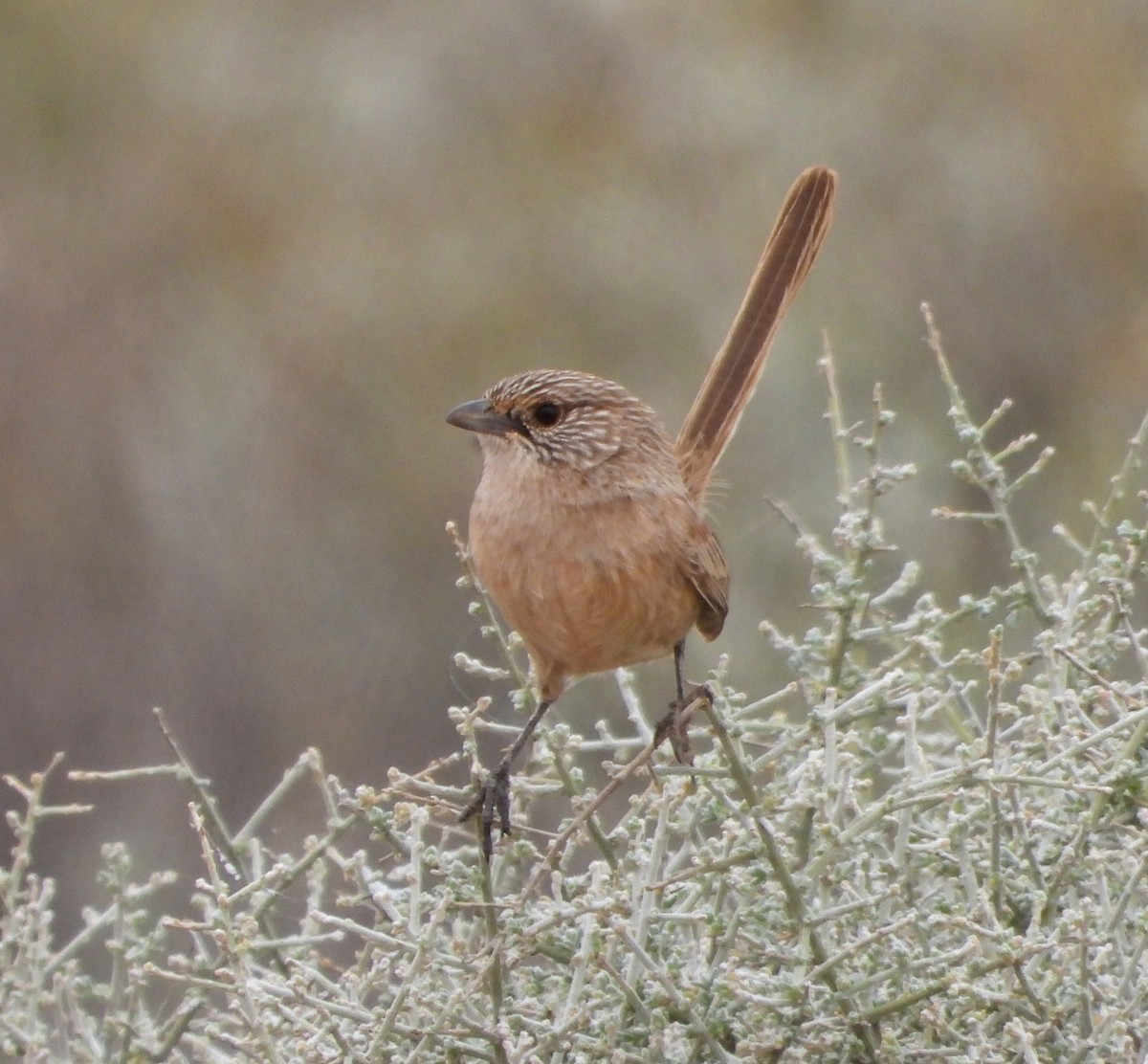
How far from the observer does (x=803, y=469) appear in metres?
7.61

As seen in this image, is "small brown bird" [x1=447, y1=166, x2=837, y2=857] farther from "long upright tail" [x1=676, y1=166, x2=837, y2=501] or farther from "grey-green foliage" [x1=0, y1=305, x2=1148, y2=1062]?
"grey-green foliage" [x1=0, y1=305, x2=1148, y2=1062]

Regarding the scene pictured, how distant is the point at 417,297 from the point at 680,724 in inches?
238

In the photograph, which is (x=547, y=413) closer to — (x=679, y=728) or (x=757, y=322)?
(x=757, y=322)

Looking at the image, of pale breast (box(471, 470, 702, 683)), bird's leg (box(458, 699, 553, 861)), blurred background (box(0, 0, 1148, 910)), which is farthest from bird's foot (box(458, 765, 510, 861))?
blurred background (box(0, 0, 1148, 910))

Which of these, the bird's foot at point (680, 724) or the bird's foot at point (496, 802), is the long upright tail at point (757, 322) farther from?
the bird's foot at point (496, 802)

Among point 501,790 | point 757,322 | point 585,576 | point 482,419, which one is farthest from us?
point 757,322

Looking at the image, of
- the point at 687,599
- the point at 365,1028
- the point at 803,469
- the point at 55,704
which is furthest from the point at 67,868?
the point at 365,1028

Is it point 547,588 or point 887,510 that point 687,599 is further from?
point 887,510

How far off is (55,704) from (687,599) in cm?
476

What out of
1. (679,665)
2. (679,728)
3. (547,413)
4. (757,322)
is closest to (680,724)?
(679,728)

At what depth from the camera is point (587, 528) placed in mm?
3129

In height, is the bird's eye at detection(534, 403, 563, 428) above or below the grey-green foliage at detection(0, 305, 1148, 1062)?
above

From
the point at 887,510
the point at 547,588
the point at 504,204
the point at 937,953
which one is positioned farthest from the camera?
the point at 504,204

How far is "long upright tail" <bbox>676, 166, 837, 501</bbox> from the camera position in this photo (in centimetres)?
352
